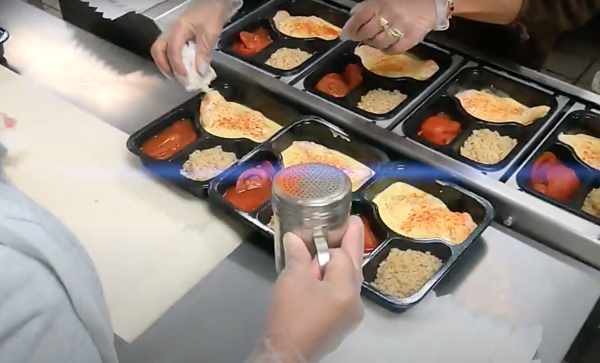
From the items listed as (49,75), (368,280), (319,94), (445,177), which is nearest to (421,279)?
(368,280)

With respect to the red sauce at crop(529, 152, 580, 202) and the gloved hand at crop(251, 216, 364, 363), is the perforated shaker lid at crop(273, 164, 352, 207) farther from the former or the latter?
the red sauce at crop(529, 152, 580, 202)

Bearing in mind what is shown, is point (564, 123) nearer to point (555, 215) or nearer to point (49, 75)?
point (555, 215)

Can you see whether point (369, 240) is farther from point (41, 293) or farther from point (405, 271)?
point (41, 293)

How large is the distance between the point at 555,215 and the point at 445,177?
194 mm

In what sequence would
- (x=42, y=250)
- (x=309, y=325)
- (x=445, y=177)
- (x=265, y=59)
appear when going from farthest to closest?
(x=265, y=59) → (x=445, y=177) → (x=309, y=325) → (x=42, y=250)

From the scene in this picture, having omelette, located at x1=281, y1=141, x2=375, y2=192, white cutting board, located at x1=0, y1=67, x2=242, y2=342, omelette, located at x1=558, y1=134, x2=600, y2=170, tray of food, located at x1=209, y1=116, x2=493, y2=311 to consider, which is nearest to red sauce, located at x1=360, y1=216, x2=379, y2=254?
tray of food, located at x1=209, y1=116, x2=493, y2=311

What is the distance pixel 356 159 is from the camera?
4.00ft

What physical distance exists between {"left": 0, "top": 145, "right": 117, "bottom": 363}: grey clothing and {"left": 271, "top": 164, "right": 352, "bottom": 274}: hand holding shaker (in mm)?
245

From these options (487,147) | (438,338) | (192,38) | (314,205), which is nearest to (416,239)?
(438,338)

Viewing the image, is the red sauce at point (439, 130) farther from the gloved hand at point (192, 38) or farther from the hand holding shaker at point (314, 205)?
the hand holding shaker at point (314, 205)

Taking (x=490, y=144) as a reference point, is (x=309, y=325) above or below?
above

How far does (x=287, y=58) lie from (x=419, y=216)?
0.54 meters

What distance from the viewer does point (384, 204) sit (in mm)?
1112

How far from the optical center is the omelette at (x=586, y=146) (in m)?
1.18
